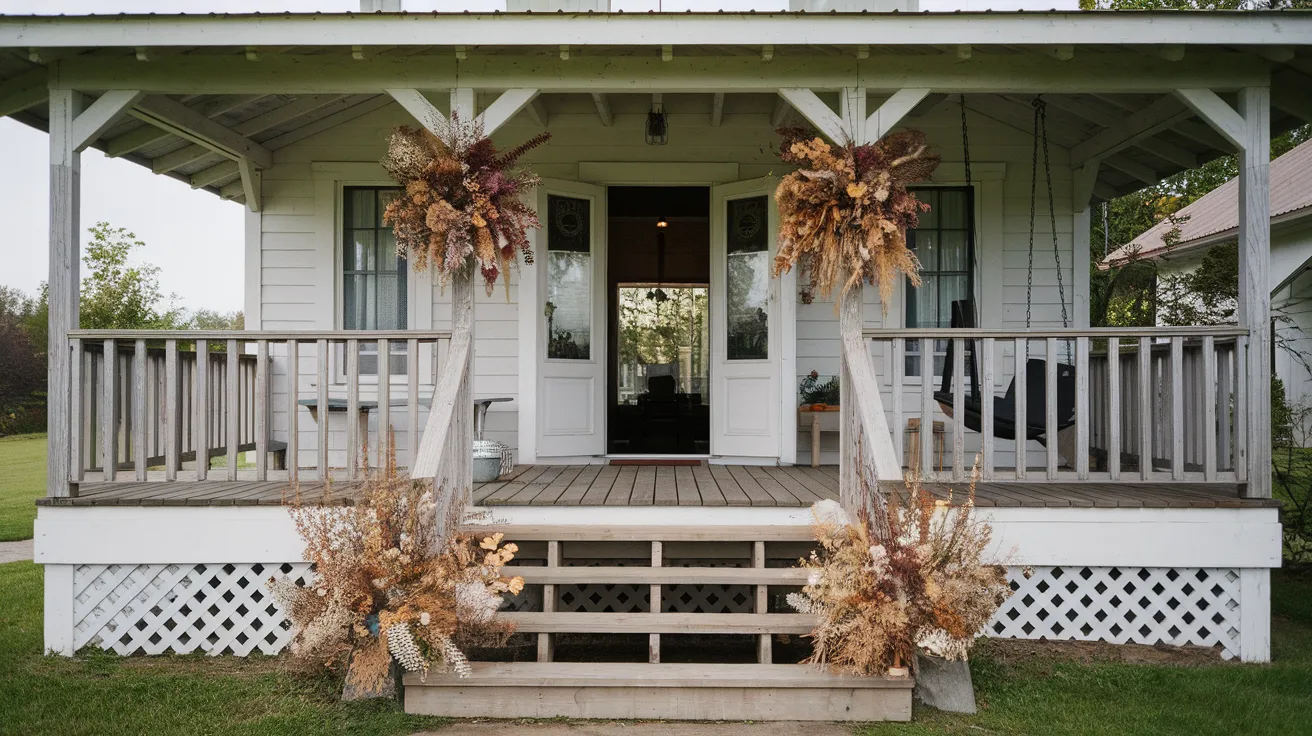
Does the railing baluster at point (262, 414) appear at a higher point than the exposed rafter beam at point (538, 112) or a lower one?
lower

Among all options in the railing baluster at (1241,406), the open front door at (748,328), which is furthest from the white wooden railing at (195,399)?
the railing baluster at (1241,406)

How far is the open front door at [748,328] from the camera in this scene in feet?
19.9

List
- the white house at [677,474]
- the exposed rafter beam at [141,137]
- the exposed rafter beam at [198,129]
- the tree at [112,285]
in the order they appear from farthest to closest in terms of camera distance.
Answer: the tree at [112,285]
the exposed rafter beam at [141,137]
the exposed rafter beam at [198,129]
the white house at [677,474]

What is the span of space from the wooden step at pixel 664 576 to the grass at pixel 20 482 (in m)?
5.71

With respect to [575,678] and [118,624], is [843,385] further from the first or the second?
[118,624]

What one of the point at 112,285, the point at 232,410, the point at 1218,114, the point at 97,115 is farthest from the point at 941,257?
the point at 112,285

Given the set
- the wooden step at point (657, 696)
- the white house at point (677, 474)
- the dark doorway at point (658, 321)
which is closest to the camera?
the wooden step at point (657, 696)

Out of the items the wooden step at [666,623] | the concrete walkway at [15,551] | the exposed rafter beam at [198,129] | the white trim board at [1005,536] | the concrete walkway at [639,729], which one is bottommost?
the concrete walkway at [15,551]

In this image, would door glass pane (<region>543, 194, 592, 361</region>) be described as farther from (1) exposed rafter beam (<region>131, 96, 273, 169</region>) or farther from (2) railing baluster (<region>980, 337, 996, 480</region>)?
(2) railing baluster (<region>980, 337, 996, 480</region>)

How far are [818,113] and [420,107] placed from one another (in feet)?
6.55

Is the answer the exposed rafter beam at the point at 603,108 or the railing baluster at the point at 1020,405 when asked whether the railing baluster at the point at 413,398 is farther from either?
the railing baluster at the point at 1020,405

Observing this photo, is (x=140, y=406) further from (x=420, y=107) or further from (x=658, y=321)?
(x=658, y=321)

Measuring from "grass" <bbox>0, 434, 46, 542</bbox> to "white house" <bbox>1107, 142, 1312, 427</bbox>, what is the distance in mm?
11139

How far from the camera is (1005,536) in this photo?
14.1ft
